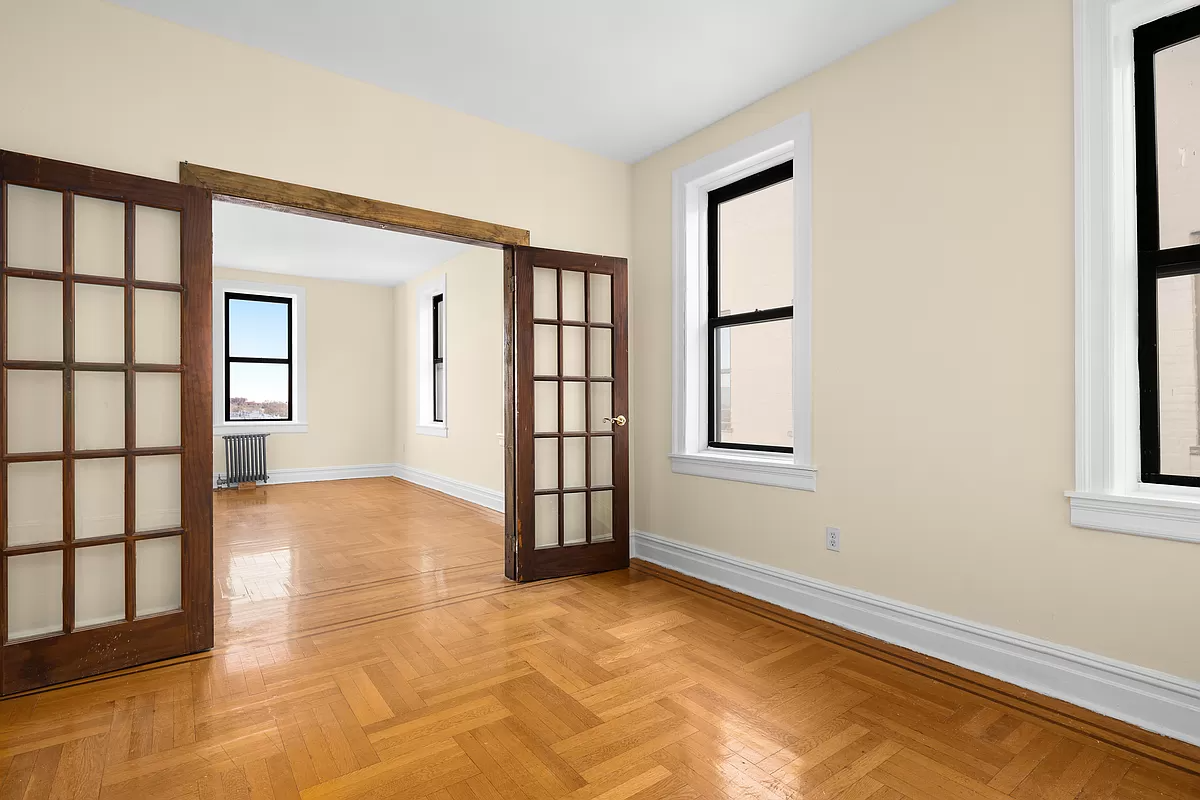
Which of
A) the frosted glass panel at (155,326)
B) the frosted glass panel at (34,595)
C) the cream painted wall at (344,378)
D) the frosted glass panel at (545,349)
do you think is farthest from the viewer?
the cream painted wall at (344,378)

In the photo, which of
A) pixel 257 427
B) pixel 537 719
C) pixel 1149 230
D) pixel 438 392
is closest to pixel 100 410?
pixel 537 719

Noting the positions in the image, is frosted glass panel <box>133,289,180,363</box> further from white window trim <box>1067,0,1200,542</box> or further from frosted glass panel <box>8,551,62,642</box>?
white window trim <box>1067,0,1200,542</box>

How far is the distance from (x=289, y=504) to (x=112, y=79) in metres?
4.81

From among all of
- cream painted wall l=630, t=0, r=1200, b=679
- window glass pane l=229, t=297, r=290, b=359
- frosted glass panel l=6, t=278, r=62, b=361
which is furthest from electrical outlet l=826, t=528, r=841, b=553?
window glass pane l=229, t=297, r=290, b=359

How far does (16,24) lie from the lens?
7.75 ft

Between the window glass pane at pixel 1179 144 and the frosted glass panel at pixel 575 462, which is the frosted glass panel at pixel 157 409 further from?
the window glass pane at pixel 1179 144

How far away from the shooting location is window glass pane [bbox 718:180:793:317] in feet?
11.5

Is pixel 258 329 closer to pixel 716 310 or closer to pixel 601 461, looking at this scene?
pixel 601 461

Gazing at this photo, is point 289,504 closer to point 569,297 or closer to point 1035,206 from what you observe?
point 569,297

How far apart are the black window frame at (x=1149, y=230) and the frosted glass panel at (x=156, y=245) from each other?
387 centimetres

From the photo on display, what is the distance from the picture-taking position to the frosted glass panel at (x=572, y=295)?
3938mm

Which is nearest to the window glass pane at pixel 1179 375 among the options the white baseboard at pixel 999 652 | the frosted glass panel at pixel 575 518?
the white baseboard at pixel 999 652

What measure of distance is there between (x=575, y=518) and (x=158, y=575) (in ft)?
7.36

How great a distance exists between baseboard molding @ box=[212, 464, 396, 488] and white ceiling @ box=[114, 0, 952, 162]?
6.26 metres
